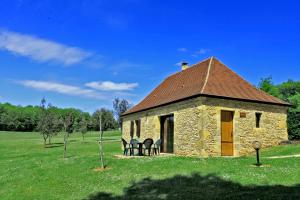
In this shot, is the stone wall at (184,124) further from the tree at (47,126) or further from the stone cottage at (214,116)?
the tree at (47,126)

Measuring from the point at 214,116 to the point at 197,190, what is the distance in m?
8.27

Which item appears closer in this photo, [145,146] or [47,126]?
[145,146]

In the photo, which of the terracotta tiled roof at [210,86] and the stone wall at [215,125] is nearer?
the stone wall at [215,125]

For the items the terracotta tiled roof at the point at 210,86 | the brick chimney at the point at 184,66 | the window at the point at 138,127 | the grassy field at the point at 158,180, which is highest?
the brick chimney at the point at 184,66

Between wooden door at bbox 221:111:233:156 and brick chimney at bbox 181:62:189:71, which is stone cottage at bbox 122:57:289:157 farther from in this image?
brick chimney at bbox 181:62:189:71

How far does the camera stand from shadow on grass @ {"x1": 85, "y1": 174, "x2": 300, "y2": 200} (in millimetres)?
9180

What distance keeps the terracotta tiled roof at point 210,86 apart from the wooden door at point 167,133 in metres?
1.16

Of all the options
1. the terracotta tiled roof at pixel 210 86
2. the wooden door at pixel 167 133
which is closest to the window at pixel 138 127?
the terracotta tiled roof at pixel 210 86

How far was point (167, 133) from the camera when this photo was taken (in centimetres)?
2164

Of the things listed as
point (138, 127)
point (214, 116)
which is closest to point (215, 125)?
point (214, 116)

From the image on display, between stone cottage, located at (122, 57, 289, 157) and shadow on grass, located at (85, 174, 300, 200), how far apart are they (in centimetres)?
598

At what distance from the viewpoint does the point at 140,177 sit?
1285 centimetres

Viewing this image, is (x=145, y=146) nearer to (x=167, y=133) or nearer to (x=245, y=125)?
(x=167, y=133)

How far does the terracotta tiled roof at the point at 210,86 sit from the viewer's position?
18.8 meters
